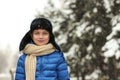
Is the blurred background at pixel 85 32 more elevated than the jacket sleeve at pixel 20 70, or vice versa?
the blurred background at pixel 85 32

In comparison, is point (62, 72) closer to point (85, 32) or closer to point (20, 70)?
point (20, 70)

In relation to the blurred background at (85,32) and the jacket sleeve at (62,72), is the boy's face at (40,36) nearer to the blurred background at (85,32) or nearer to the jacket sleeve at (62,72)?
the jacket sleeve at (62,72)

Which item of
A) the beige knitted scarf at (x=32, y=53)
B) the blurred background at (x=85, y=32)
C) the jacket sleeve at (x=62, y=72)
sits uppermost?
the blurred background at (x=85, y=32)

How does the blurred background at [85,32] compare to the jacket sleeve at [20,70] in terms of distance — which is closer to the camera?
the jacket sleeve at [20,70]

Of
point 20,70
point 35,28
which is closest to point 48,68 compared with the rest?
point 20,70

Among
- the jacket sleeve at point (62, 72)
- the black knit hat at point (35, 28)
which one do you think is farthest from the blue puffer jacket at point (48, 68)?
the black knit hat at point (35, 28)

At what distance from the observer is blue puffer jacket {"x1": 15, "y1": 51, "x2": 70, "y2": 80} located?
579cm

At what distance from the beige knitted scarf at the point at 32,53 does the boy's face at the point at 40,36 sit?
0.05 meters

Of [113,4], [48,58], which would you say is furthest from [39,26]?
[113,4]

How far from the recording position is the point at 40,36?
5824 millimetres

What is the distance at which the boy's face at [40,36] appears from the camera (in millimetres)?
5840

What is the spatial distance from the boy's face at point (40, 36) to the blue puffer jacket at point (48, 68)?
0.50 feet

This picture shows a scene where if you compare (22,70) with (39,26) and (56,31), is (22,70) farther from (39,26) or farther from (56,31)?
(56,31)

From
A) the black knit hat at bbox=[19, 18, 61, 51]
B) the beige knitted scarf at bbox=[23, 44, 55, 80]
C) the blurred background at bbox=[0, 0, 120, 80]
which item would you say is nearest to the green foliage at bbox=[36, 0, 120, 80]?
the blurred background at bbox=[0, 0, 120, 80]
